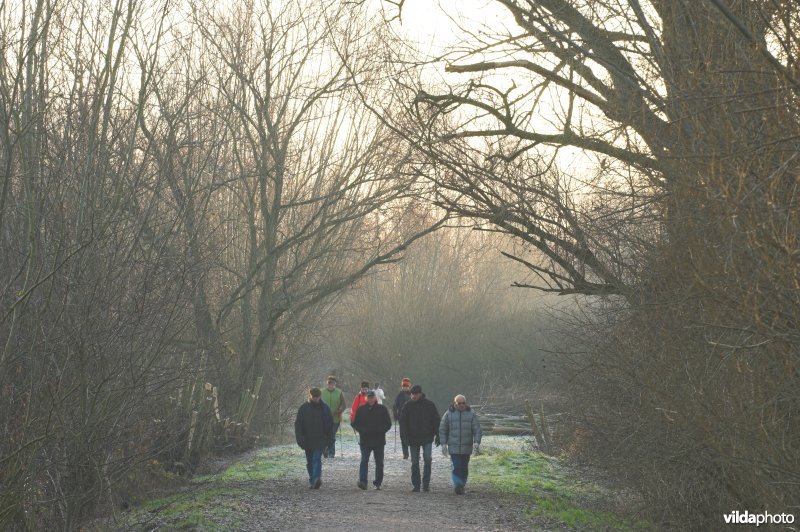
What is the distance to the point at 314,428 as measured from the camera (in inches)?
617

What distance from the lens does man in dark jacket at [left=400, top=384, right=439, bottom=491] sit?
15.6m

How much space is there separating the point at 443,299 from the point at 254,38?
26077mm

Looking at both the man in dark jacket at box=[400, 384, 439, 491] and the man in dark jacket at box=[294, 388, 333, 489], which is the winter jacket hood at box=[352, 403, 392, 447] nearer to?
the man in dark jacket at box=[400, 384, 439, 491]

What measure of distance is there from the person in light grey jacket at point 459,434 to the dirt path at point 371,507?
359 mm

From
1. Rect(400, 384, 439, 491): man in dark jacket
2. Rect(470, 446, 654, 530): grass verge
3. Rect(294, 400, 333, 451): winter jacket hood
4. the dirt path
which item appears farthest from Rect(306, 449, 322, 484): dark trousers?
Rect(470, 446, 654, 530): grass verge

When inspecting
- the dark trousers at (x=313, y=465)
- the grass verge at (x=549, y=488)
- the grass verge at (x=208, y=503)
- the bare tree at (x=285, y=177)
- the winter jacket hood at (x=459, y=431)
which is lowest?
the grass verge at (x=549, y=488)

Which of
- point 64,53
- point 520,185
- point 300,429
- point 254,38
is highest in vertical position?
point 254,38

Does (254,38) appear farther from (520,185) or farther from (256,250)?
(520,185)

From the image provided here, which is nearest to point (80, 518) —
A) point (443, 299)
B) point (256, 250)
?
point (256, 250)

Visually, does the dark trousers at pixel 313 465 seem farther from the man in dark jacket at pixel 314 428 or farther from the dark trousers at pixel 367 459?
the dark trousers at pixel 367 459

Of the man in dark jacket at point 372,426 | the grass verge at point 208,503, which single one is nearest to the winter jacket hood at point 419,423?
the man in dark jacket at point 372,426

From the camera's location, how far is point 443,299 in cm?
4862

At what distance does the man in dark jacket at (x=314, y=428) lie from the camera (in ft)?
51.5

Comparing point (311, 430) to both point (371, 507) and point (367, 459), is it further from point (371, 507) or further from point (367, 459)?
point (371, 507)
